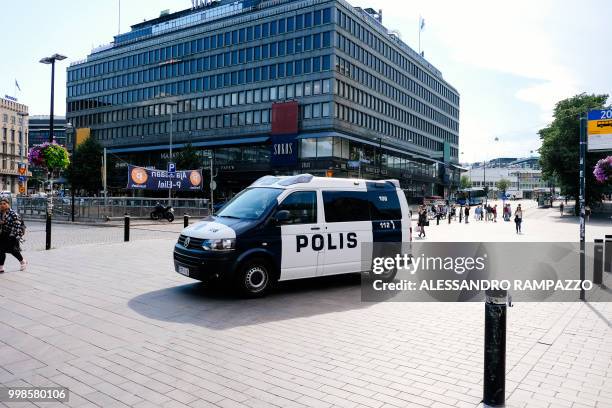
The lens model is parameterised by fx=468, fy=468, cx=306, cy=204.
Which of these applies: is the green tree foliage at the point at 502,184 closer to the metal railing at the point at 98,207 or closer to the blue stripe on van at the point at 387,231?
the metal railing at the point at 98,207

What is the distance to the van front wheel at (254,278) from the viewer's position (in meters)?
7.93

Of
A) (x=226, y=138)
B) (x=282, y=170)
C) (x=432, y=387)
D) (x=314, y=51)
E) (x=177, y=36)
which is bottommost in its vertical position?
(x=432, y=387)

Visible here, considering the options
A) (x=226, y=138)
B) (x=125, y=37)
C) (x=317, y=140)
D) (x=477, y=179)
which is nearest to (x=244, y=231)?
(x=317, y=140)

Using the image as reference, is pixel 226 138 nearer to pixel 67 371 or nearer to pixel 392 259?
pixel 392 259

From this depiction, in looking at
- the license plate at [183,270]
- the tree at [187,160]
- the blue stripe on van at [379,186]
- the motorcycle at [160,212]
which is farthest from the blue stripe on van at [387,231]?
the tree at [187,160]

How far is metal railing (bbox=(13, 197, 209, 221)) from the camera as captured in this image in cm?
2855

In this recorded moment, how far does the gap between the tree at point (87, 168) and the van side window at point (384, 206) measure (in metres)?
62.6

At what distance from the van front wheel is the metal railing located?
22853 mm

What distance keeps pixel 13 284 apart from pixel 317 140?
166 feet

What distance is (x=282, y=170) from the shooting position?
61.6 meters

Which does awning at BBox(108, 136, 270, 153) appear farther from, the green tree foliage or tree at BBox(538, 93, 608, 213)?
the green tree foliage

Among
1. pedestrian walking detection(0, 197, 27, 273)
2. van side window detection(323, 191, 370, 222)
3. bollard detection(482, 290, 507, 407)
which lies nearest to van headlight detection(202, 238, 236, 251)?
van side window detection(323, 191, 370, 222)

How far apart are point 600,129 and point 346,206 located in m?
5.21

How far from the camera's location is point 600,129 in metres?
9.18
